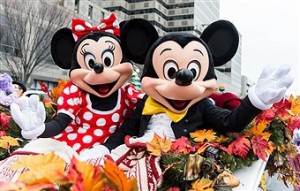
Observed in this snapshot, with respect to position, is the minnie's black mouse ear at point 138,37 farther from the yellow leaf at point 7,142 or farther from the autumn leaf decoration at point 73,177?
the autumn leaf decoration at point 73,177

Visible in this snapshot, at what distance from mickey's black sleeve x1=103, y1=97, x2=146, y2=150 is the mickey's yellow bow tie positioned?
0.12m

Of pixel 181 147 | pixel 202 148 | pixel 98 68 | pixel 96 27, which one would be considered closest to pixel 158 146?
pixel 181 147

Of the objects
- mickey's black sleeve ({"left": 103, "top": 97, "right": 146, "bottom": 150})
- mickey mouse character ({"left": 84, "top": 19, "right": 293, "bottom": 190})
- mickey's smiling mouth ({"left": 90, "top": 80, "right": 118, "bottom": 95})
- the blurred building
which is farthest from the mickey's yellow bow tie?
the blurred building

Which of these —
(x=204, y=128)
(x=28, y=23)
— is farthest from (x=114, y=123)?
(x=28, y=23)

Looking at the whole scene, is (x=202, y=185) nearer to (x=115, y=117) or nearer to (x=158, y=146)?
(x=158, y=146)

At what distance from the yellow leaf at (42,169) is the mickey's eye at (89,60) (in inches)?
49.7

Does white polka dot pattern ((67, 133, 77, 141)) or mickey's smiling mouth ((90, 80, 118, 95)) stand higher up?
mickey's smiling mouth ((90, 80, 118, 95))

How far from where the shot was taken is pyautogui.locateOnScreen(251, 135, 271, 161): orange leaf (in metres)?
1.63

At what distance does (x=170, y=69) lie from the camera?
190 cm

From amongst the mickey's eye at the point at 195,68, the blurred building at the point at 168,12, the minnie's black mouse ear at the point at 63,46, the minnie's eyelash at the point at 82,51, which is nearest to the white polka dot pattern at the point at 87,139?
the minnie's eyelash at the point at 82,51

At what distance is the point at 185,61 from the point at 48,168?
1095 millimetres

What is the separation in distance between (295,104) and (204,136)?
2.58 feet

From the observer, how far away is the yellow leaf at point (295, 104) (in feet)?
7.10

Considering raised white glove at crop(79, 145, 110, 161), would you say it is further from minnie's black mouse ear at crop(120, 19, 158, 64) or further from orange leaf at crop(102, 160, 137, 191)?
orange leaf at crop(102, 160, 137, 191)
